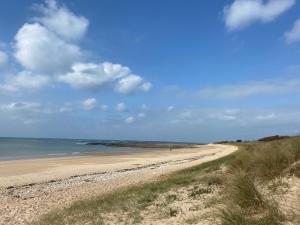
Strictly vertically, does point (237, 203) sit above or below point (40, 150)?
below

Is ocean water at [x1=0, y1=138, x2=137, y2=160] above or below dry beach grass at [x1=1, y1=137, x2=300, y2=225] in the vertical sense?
above

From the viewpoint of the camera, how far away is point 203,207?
8.50m

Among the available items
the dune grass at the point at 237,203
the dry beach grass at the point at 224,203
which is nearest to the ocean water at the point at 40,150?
the dune grass at the point at 237,203

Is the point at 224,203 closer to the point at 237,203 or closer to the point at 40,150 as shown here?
the point at 237,203

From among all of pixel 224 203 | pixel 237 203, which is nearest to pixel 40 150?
pixel 224 203

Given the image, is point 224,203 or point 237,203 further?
point 224,203

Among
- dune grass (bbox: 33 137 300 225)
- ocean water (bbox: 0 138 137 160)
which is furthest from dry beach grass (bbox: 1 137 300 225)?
ocean water (bbox: 0 138 137 160)

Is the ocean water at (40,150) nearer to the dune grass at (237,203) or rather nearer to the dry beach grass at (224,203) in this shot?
the dune grass at (237,203)

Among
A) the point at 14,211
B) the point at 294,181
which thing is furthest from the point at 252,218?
the point at 14,211

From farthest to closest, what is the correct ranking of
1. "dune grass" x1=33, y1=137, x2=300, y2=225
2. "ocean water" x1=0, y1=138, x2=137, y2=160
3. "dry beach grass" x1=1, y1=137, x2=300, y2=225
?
1. "ocean water" x1=0, y1=138, x2=137, y2=160
2. "dry beach grass" x1=1, y1=137, x2=300, y2=225
3. "dune grass" x1=33, y1=137, x2=300, y2=225

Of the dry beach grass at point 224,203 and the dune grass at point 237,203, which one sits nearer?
the dune grass at point 237,203

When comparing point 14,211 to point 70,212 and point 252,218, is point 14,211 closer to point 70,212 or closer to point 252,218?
point 70,212

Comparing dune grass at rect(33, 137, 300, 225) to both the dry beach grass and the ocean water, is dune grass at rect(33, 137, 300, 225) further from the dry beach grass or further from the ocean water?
the ocean water

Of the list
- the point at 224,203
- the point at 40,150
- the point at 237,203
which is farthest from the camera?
the point at 40,150
